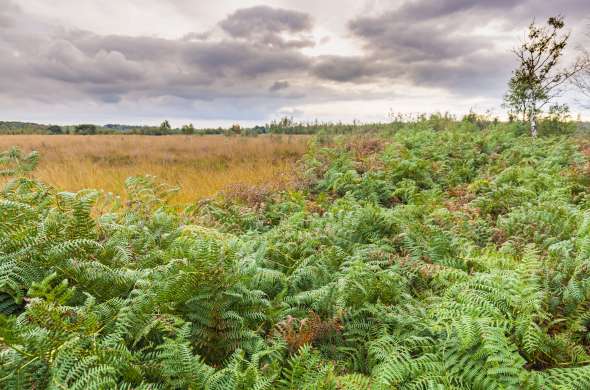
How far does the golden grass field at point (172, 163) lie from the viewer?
352 inches

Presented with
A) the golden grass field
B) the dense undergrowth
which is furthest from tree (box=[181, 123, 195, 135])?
the dense undergrowth

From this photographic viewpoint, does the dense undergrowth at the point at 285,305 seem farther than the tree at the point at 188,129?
No

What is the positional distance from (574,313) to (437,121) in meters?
16.7

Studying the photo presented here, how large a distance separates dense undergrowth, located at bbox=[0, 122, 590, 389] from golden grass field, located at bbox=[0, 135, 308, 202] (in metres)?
3.99

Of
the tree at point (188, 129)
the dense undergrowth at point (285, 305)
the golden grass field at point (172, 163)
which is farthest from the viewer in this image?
the tree at point (188, 129)

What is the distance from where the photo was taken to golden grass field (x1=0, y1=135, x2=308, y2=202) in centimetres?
895

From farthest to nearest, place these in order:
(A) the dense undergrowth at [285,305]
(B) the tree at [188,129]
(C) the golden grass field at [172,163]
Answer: (B) the tree at [188,129] → (C) the golden grass field at [172,163] → (A) the dense undergrowth at [285,305]

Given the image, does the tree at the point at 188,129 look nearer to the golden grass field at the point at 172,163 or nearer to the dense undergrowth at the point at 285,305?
the golden grass field at the point at 172,163

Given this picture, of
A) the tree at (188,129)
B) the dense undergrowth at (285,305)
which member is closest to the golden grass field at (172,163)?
the dense undergrowth at (285,305)

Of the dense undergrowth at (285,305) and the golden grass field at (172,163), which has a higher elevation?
the golden grass field at (172,163)

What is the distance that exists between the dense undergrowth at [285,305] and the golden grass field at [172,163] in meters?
3.99

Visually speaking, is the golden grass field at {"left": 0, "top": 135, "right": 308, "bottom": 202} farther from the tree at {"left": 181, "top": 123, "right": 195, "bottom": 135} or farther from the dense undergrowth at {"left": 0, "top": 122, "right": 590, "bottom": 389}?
the tree at {"left": 181, "top": 123, "right": 195, "bottom": 135}

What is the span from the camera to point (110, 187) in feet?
28.0

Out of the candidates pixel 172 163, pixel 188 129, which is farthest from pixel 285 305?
pixel 188 129
